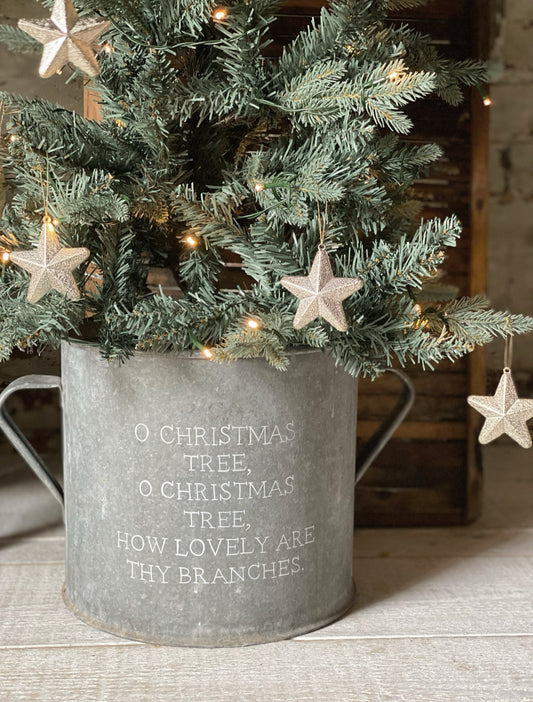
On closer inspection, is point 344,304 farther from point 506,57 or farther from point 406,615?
point 506,57

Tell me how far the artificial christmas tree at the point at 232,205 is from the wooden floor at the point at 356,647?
0.08m

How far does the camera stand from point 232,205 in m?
0.95

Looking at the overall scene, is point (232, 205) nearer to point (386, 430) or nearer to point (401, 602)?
point (386, 430)

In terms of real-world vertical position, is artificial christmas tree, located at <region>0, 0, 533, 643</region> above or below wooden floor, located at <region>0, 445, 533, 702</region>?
above

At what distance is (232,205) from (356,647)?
0.54 m

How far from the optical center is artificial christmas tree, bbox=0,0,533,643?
87 cm

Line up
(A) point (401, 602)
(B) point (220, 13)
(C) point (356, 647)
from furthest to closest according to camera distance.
→ (A) point (401, 602) → (C) point (356, 647) → (B) point (220, 13)

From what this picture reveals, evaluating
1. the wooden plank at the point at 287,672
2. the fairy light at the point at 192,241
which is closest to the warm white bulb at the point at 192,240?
the fairy light at the point at 192,241

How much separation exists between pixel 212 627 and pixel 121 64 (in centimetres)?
65

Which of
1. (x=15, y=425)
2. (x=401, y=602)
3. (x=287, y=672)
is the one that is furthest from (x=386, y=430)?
A: (x=15, y=425)

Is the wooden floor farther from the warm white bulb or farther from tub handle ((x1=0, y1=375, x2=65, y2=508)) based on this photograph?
the warm white bulb

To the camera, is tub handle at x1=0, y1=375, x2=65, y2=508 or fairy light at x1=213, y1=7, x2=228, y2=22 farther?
tub handle at x1=0, y1=375, x2=65, y2=508

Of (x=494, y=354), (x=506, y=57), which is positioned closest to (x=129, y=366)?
(x=494, y=354)

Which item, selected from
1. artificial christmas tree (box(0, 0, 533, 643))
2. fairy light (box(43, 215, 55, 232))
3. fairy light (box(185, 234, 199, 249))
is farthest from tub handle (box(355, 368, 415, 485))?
fairy light (box(43, 215, 55, 232))
